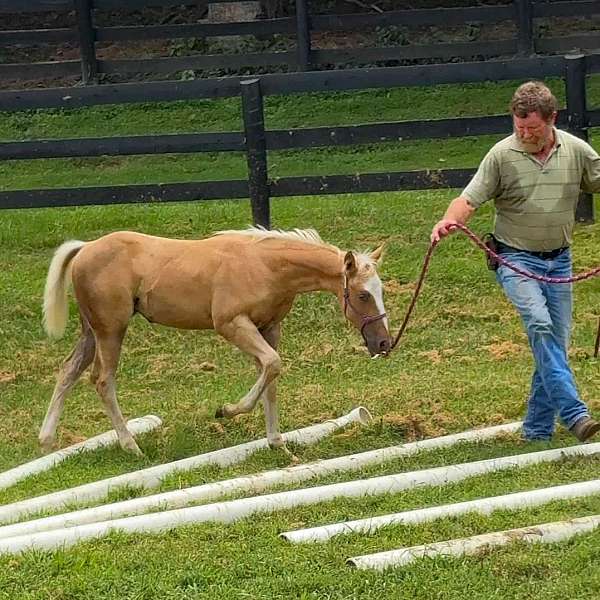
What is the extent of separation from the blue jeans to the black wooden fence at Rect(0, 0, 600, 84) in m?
9.49

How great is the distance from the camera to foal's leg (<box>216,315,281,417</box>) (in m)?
7.40

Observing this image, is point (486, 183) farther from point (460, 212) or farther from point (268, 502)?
point (268, 502)

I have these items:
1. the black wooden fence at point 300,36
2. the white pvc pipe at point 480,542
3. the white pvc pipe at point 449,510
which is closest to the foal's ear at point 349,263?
the white pvc pipe at point 449,510

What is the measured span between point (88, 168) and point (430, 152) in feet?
13.7

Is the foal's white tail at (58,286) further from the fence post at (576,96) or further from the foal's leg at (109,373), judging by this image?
the fence post at (576,96)

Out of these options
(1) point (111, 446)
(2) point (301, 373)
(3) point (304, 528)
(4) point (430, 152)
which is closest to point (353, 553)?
(3) point (304, 528)

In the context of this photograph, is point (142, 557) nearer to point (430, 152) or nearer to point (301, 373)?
point (301, 373)

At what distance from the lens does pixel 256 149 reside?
36.9 feet

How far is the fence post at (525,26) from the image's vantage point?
15.9 m

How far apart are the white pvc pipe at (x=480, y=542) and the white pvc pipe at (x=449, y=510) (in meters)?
0.28

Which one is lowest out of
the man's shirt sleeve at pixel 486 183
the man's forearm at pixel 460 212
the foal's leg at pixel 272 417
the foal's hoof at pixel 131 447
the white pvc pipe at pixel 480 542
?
the foal's hoof at pixel 131 447

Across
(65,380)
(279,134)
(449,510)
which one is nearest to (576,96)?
(279,134)

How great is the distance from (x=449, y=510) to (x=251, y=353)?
228 centimetres

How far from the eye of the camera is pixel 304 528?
18.3 ft
